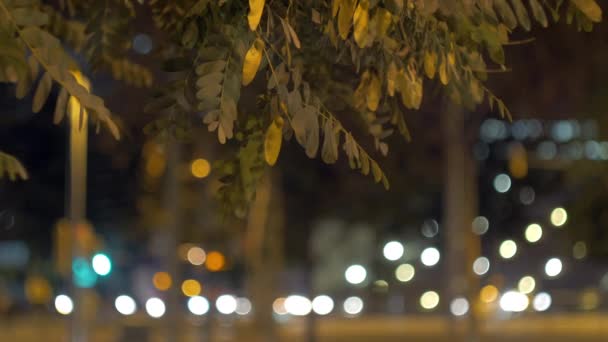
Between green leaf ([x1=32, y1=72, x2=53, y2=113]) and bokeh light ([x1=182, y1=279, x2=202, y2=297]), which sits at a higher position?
bokeh light ([x1=182, y1=279, x2=202, y2=297])

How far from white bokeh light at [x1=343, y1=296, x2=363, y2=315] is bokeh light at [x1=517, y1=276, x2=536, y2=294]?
7853mm

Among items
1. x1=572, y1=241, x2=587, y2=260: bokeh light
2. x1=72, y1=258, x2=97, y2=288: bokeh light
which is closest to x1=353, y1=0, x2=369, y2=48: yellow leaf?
x1=72, y1=258, x2=97, y2=288: bokeh light

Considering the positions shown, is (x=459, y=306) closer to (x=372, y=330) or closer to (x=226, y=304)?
(x=372, y=330)

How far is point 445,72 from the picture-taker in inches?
261

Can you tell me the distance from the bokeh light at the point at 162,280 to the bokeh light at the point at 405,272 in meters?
23.3

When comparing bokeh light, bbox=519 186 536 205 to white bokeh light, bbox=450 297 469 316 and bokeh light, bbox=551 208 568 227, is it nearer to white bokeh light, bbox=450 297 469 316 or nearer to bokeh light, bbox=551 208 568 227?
bokeh light, bbox=551 208 568 227

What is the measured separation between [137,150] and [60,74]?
24072mm

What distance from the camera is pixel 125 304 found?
4919 centimetres

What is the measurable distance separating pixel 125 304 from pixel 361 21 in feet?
144

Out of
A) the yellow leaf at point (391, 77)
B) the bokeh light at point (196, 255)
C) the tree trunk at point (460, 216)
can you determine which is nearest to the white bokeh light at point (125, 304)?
the bokeh light at point (196, 255)

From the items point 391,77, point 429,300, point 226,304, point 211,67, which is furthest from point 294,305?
point 211,67

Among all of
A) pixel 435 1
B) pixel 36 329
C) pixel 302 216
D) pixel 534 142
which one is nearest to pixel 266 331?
pixel 302 216

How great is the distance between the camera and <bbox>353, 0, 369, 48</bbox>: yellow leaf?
6.10m

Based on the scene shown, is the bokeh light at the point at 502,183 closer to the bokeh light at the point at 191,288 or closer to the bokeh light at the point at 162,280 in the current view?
the bokeh light at the point at 191,288
